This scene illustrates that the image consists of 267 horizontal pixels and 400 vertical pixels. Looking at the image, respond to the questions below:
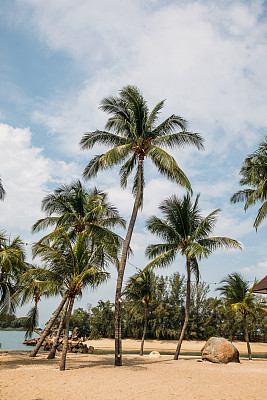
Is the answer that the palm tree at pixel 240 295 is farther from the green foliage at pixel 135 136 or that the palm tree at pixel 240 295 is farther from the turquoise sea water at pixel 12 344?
the turquoise sea water at pixel 12 344

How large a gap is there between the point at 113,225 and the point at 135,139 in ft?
16.7

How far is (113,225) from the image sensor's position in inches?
656

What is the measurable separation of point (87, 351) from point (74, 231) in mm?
12391

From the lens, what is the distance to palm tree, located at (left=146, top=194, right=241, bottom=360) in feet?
54.8

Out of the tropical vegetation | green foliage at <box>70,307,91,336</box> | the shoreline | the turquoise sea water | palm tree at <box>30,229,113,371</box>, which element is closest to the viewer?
the shoreline

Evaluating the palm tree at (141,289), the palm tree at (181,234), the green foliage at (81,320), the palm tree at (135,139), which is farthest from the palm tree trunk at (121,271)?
the green foliage at (81,320)

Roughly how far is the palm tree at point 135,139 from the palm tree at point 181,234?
115 inches

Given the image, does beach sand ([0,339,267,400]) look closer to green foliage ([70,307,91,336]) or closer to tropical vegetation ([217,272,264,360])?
tropical vegetation ([217,272,264,360])

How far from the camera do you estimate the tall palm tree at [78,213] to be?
15.5m

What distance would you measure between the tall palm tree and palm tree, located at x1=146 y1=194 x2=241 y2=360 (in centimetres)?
246

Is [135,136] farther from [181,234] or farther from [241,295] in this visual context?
[241,295]

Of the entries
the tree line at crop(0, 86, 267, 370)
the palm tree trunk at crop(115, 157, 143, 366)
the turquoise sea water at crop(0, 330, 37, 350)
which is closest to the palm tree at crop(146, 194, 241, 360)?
the tree line at crop(0, 86, 267, 370)

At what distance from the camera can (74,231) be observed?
17156 mm

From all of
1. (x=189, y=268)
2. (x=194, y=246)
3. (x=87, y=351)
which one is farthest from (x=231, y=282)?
(x=87, y=351)
